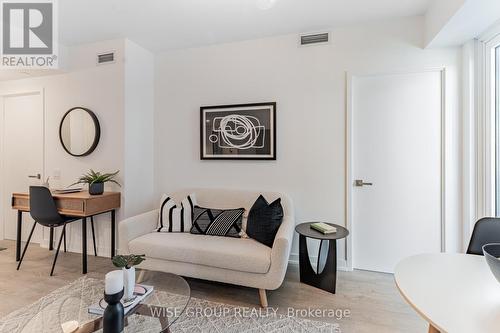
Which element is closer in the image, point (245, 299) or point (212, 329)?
point (212, 329)

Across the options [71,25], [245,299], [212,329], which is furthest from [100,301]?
[71,25]

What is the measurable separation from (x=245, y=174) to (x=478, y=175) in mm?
2272

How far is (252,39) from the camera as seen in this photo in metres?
3.12

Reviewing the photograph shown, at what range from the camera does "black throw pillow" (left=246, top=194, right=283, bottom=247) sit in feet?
7.94

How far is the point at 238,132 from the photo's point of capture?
10.3 ft

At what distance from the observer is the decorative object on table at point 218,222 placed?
266cm

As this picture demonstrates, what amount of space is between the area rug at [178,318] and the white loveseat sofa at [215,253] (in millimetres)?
203

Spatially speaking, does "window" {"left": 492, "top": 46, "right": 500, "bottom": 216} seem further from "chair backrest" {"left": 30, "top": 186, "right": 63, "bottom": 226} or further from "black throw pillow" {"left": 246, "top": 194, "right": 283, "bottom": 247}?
"chair backrest" {"left": 30, "top": 186, "right": 63, "bottom": 226}

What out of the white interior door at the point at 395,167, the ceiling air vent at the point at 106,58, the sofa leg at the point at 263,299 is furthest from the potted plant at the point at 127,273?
the ceiling air vent at the point at 106,58

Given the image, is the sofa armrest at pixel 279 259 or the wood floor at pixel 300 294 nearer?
the wood floor at pixel 300 294

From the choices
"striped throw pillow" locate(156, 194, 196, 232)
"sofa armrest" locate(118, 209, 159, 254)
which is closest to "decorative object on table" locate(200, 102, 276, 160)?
"striped throw pillow" locate(156, 194, 196, 232)

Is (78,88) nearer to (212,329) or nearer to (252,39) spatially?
(252,39)

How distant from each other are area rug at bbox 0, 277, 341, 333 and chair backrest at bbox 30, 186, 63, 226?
0.82 metres

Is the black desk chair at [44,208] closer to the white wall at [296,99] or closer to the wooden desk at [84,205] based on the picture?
the wooden desk at [84,205]
